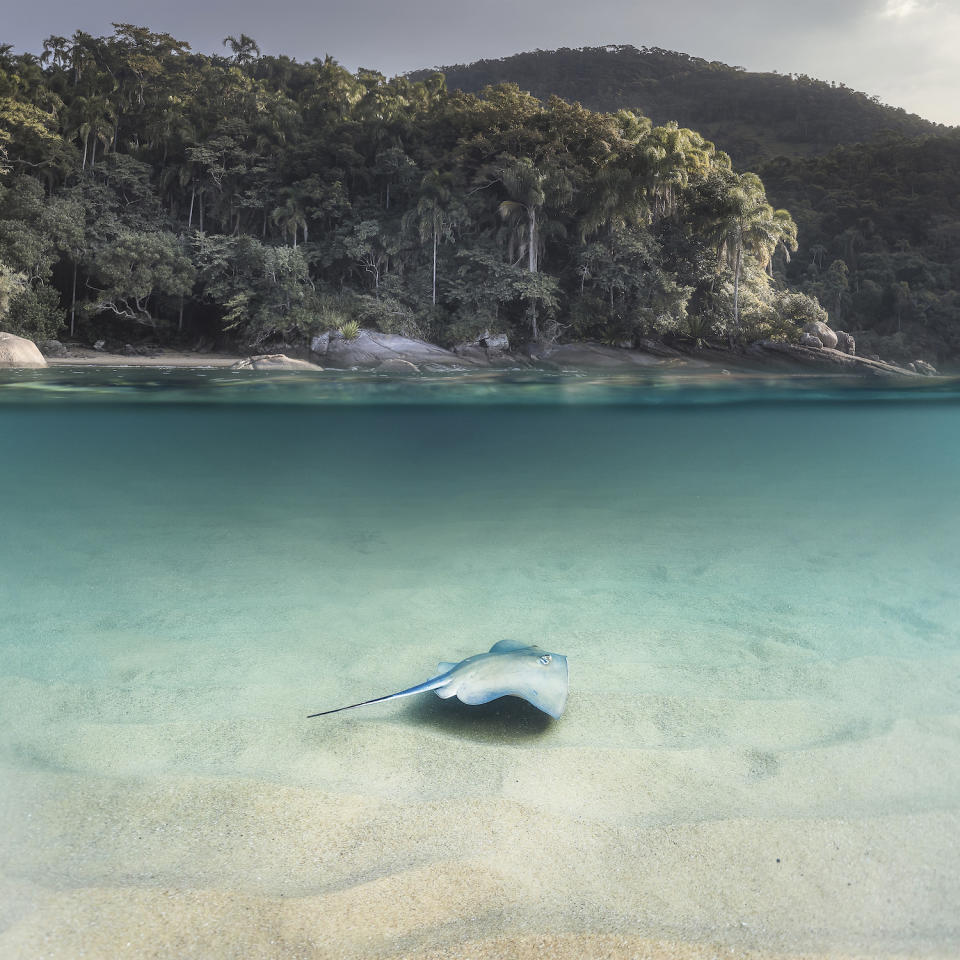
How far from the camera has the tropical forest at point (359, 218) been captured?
23328 mm

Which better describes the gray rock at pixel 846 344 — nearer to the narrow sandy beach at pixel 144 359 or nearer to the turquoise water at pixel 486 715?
the turquoise water at pixel 486 715

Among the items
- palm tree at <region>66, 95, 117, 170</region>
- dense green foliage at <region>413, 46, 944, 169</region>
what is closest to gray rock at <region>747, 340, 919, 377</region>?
palm tree at <region>66, 95, 117, 170</region>

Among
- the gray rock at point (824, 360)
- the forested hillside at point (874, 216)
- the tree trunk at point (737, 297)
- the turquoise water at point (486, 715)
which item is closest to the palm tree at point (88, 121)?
the forested hillside at point (874, 216)

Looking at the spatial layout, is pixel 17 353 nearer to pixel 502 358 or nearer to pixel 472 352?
pixel 472 352

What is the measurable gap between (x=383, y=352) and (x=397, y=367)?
130 cm

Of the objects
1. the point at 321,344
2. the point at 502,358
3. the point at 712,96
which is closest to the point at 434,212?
the point at 502,358

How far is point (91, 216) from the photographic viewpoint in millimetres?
24016

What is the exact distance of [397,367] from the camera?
21.9 metres

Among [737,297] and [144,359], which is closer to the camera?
[144,359]

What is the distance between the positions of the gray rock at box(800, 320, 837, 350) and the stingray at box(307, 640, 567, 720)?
84.5ft

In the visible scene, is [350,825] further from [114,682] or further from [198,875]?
[114,682]

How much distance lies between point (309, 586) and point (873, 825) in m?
2.91

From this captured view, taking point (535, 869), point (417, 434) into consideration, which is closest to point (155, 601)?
point (535, 869)

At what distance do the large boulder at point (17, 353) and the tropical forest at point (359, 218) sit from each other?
4.46 m
